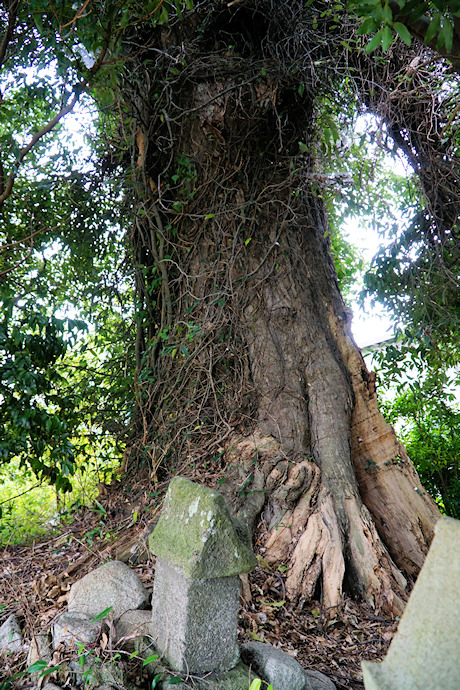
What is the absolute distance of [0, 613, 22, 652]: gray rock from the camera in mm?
2489

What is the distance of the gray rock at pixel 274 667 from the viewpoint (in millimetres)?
2107

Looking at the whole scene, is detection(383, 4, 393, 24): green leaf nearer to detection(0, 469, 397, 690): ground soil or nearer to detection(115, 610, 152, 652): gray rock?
detection(115, 610, 152, 652): gray rock

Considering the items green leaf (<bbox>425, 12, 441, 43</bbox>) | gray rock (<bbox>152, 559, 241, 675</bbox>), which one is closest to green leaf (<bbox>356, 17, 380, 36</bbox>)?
green leaf (<bbox>425, 12, 441, 43</bbox>)

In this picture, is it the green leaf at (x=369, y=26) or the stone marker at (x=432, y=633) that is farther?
the green leaf at (x=369, y=26)

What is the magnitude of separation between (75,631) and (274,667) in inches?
35.5

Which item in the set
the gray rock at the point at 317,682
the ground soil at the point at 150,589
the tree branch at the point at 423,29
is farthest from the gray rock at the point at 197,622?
the tree branch at the point at 423,29

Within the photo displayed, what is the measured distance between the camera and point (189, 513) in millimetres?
2041

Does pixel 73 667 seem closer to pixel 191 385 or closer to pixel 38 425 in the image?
pixel 38 425

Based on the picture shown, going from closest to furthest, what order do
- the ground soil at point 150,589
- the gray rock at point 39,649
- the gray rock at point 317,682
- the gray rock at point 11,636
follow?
the gray rock at point 39,649 < the gray rock at point 317,682 < the gray rock at point 11,636 < the ground soil at point 150,589

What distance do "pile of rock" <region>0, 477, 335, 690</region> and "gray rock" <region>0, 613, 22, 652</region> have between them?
0.33 m

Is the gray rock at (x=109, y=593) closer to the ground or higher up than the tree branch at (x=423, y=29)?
closer to the ground

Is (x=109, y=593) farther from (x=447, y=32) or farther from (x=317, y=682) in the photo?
(x=447, y=32)

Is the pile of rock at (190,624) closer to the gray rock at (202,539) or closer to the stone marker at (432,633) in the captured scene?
the gray rock at (202,539)

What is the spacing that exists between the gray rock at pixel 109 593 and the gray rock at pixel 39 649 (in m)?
0.20
